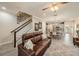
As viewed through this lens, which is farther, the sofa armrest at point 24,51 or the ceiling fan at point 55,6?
the ceiling fan at point 55,6

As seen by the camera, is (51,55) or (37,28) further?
(37,28)

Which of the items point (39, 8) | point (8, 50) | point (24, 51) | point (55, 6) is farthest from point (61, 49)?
point (8, 50)

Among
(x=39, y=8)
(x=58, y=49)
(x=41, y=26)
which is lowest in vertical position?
(x=58, y=49)

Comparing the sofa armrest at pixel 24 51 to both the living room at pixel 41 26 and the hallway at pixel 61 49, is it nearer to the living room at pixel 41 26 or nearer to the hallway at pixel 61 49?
the living room at pixel 41 26

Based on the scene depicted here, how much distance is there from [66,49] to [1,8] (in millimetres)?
2089

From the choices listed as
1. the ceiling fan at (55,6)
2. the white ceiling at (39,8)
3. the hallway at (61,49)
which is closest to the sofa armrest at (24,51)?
the hallway at (61,49)

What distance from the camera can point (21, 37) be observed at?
3066 millimetres

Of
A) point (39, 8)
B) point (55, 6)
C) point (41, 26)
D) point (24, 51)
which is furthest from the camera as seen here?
point (41, 26)

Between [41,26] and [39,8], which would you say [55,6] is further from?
[41,26]

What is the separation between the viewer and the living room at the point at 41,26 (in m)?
2.91

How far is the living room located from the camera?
9.56 feet

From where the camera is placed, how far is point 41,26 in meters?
3.26

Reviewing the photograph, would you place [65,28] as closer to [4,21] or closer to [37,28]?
[37,28]

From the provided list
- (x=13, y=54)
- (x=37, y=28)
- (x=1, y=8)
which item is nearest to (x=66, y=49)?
(x=37, y=28)
